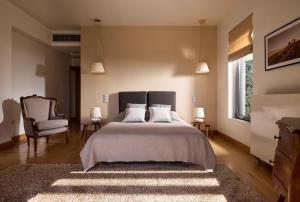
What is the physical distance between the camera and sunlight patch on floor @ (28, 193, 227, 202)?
2135 millimetres

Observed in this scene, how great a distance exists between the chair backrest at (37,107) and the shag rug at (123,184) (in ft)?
5.10

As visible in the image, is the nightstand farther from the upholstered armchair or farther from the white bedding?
the white bedding

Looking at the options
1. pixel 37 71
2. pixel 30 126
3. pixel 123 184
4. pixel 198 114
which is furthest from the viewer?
pixel 37 71

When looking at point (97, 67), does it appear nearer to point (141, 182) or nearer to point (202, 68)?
point (202, 68)

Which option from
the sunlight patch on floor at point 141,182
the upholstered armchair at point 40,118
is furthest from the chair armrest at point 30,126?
the sunlight patch on floor at point 141,182

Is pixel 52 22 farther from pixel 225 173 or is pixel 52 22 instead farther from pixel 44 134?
pixel 225 173

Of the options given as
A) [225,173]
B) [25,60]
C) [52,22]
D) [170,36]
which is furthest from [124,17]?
[225,173]

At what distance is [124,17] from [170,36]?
3.93 feet

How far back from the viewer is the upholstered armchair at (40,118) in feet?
13.5

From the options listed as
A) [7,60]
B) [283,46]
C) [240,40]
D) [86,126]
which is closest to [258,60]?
[283,46]

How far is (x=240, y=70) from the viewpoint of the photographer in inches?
182

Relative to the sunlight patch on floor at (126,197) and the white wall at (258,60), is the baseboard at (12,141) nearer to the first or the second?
the sunlight patch on floor at (126,197)

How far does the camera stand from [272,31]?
3104 mm

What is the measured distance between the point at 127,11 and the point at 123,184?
347 cm
